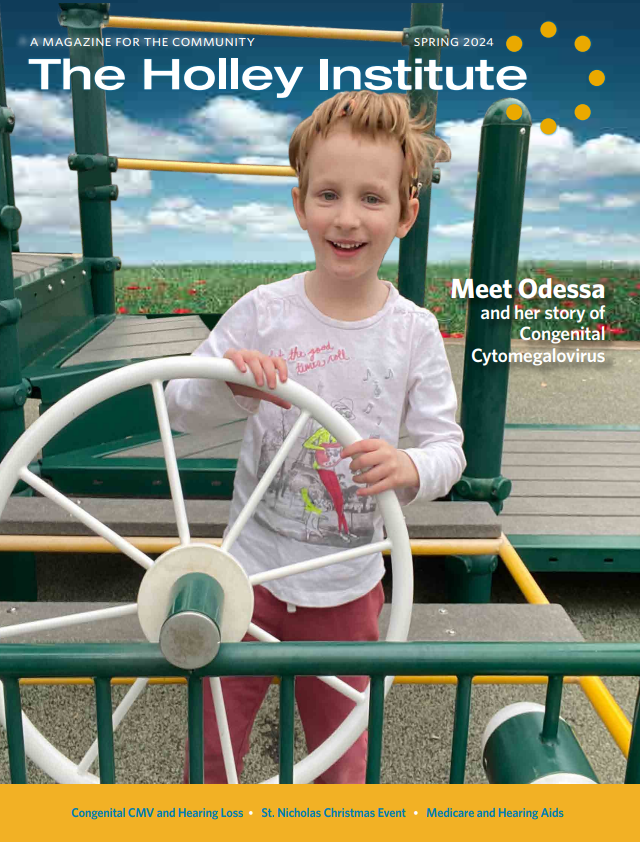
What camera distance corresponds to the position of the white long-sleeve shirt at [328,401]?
1.01 m

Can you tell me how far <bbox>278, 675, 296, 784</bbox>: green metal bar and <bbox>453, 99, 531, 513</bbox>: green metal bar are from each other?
120cm

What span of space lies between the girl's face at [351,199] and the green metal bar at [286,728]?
1.70 feet

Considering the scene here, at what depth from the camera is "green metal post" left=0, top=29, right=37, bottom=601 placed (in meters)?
1.68

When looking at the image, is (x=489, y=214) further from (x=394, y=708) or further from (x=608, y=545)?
(x=394, y=708)

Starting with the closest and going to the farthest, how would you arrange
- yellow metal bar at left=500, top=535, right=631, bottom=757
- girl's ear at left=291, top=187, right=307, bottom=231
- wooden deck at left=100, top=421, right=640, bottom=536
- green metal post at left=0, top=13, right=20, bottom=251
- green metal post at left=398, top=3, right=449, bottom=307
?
girl's ear at left=291, top=187, right=307, bottom=231
yellow metal bar at left=500, top=535, right=631, bottom=757
wooden deck at left=100, top=421, right=640, bottom=536
green metal post at left=398, top=3, right=449, bottom=307
green metal post at left=0, top=13, right=20, bottom=251

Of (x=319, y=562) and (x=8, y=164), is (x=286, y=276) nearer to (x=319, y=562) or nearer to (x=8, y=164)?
(x=8, y=164)

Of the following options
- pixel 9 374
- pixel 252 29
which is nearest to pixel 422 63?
pixel 252 29

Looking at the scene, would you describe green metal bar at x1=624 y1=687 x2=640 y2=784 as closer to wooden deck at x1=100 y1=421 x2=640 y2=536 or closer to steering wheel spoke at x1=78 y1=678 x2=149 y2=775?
steering wheel spoke at x1=78 y1=678 x2=149 y2=775

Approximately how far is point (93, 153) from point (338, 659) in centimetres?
283

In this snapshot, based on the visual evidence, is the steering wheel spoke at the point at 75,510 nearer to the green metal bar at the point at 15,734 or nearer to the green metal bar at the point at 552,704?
the green metal bar at the point at 15,734

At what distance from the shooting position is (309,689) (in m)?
1.10

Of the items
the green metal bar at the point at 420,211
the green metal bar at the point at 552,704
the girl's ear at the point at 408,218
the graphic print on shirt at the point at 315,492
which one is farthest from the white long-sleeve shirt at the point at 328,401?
the green metal bar at the point at 420,211
